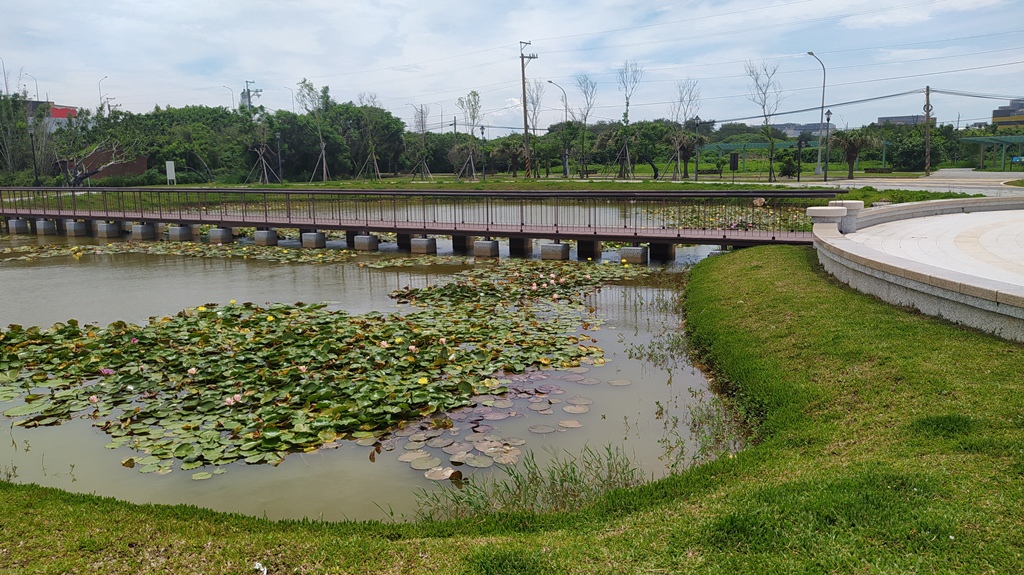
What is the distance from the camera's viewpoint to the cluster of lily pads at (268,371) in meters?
6.88

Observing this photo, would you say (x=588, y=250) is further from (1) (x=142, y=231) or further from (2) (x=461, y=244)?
(1) (x=142, y=231)

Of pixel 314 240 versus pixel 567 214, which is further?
pixel 567 214

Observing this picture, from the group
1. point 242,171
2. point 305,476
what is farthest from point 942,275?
point 242,171

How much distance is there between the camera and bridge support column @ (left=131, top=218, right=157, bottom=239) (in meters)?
27.1

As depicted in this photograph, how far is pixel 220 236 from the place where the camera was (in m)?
24.8

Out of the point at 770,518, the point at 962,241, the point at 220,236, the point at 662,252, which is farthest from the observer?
the point at 220,236

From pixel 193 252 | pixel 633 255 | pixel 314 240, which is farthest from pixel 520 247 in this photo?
pixel 193 252

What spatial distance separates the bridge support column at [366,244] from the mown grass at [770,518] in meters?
17.0

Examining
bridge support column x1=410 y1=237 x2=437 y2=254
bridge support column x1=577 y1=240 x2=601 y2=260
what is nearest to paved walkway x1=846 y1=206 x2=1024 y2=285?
bridge support column x1=577 y1=240 x2=601 y2=260

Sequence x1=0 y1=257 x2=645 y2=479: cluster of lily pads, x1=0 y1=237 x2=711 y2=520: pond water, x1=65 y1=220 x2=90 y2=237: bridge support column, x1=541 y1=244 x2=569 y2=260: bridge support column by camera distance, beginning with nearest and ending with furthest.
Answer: x1=0 y1=237 x2=711 y2=520: pond water, x1=0 y1=257 x2=645 y2=479: cluster of lily pads, x1=541 y1=244 x2=569 y2=260: bridge support column, x1=65 y1=220 x2=90 y2=237: bridge support column

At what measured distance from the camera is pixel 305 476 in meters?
6.15

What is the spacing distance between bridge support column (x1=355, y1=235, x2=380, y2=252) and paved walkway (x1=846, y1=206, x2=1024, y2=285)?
45.7ft

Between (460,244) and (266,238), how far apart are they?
7.19 metres

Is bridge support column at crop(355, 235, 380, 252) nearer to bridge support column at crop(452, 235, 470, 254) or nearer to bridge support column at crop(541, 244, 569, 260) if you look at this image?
bridge support column at crop(452, 235, 470, 254)
